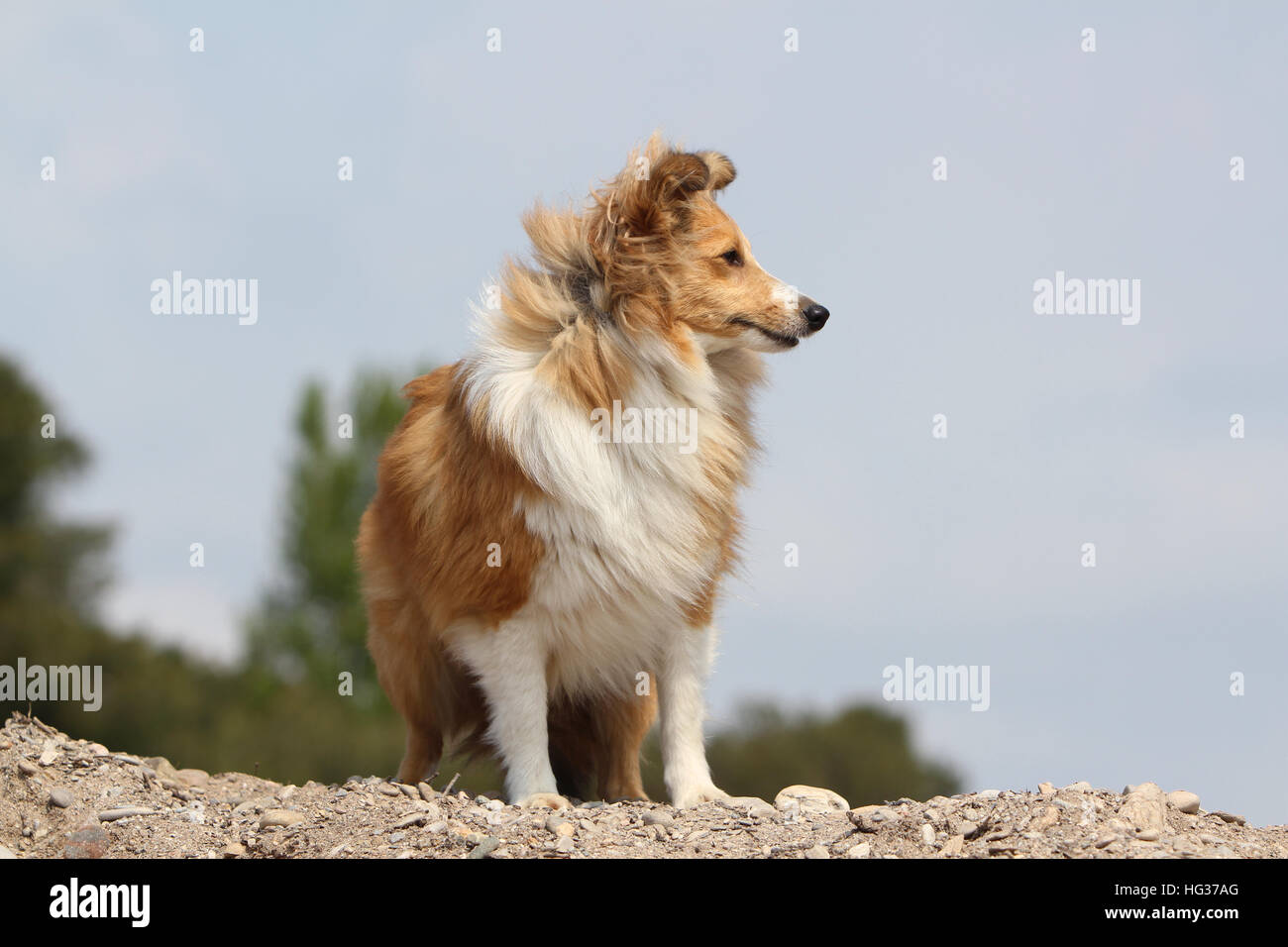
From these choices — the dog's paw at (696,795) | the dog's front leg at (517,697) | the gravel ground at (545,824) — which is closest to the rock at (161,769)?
the gravel ground at (545,824)

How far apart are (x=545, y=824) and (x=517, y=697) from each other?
103 cm

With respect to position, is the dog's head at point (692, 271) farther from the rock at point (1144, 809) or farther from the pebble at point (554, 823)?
the rock at point (1144, 809)

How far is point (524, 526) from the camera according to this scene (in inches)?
318

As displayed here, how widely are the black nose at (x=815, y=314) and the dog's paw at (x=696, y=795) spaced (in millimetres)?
2833

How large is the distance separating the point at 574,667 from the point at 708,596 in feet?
3.07

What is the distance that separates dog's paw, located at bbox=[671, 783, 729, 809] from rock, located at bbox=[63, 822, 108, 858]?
3273 mm

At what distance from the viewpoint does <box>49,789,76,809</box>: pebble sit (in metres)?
8.49

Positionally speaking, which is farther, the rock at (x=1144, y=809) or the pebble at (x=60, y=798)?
the pebble at (x=60, y=798)

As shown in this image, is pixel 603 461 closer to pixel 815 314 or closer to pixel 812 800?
pixel 815 314

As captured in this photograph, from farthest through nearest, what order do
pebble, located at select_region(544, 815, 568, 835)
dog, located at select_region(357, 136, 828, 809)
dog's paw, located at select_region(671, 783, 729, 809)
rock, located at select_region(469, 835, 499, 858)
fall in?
1. dog's paw, located at select_region(671, 783, 729, 809)
2. dog, located at select_region(357, 136, 828, 809)
3. pebble, located at select_region(544, 815, 568, 835)
4. rock, located at select_region(469, 835, 499, 858)

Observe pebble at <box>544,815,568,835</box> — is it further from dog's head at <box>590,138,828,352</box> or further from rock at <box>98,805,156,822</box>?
dog's head at <box>590,138,828,352</box>

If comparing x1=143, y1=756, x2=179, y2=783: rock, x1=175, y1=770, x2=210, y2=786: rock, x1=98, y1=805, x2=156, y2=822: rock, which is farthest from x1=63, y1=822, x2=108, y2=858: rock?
x1=175, y1=770, x2=210, y2=786: rock

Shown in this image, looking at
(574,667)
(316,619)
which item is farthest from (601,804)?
(316,619)

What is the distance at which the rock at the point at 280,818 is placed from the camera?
797cm
